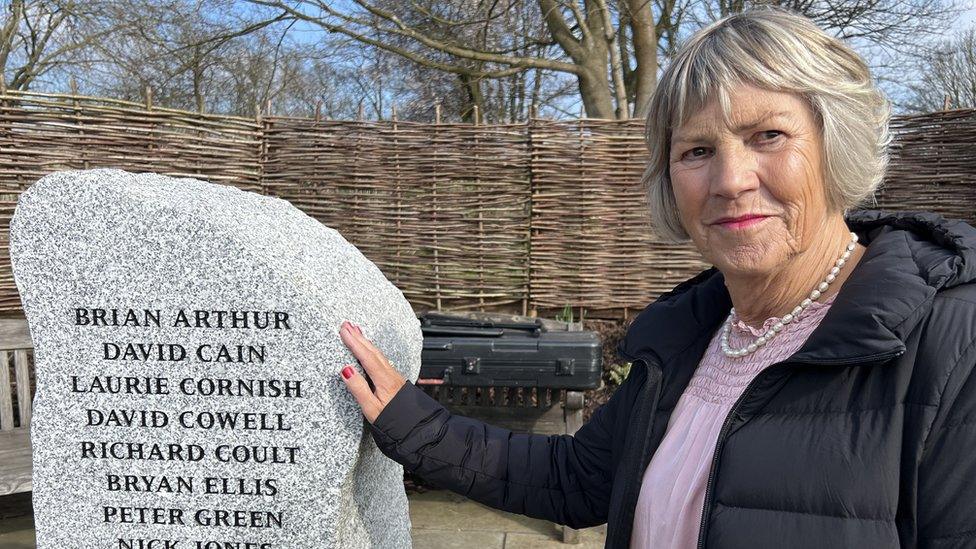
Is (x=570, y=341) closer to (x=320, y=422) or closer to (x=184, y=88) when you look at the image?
(x=320, y=422)

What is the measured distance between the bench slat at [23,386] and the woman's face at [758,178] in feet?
12.8

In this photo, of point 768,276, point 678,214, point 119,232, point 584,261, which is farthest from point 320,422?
point 584,261

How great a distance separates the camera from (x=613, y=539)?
1.45 metres

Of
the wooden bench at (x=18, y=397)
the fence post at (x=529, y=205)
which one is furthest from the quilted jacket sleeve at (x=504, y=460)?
the fence post at (x=529, y=205)

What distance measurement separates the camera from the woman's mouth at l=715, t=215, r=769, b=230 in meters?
1.28

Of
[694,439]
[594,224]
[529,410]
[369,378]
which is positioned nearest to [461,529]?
[529,410]

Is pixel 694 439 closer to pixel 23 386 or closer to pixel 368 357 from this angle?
pixel 368 357

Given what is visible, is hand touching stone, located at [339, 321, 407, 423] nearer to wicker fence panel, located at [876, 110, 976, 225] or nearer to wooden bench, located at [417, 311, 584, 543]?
wooden bench, located at [417, 311, 584, 543]

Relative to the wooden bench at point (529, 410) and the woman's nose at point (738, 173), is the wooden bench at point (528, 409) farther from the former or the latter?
the woman's nose at point (738, 173)

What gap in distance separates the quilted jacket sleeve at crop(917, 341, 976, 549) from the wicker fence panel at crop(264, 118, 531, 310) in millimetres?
4810

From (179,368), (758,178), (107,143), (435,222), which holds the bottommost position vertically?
(179,368)

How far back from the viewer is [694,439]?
1359 mm

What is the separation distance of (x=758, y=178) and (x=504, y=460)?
92cm

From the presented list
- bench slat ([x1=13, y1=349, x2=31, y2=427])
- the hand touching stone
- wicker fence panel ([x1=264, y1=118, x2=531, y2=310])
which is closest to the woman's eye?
the hand touching stone
